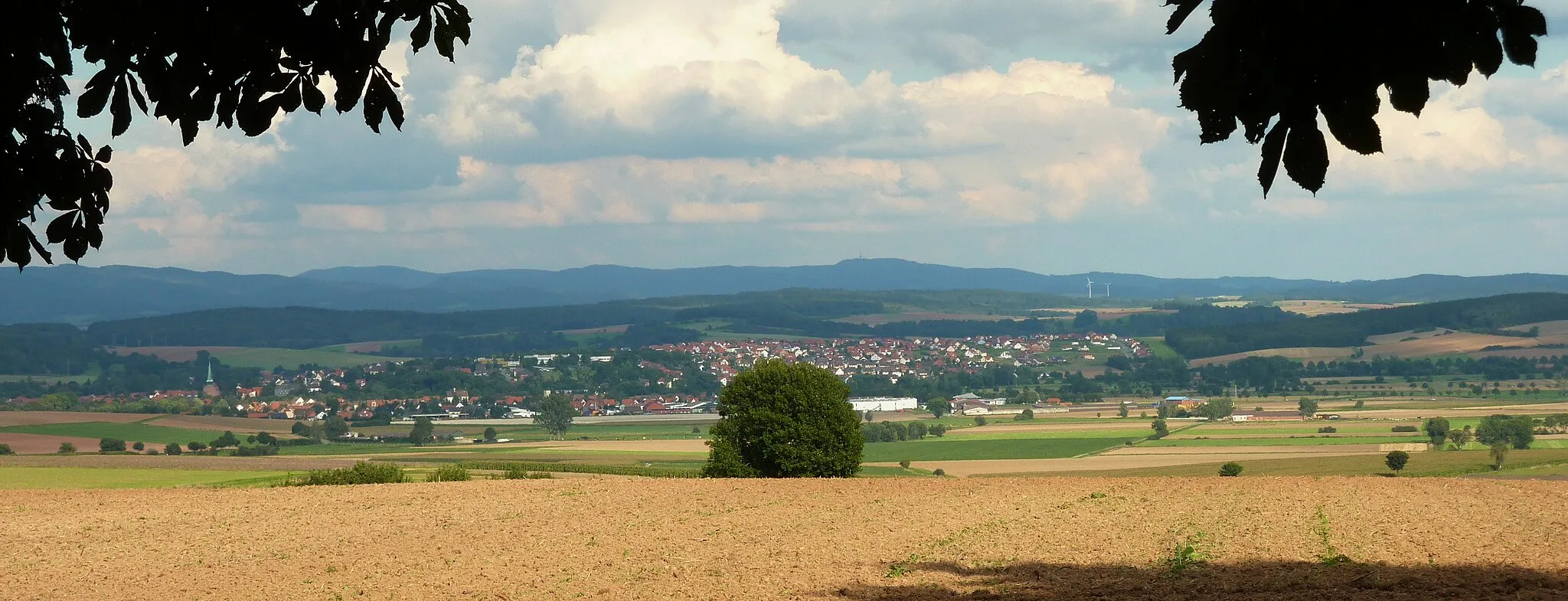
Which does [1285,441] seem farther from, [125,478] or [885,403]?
[885,403]

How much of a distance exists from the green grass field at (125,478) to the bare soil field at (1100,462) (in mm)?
31102

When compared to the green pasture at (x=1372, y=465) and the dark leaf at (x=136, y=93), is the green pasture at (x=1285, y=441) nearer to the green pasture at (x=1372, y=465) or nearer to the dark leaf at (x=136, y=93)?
the green pasture at (x=1372, y=465)

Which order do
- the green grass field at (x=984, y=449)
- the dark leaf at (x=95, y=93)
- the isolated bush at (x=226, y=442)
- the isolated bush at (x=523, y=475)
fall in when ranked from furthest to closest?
the isolated bush at (x=226, y=442), the green grass field at (x=984, y=449), the isolated bush at (x=523, y=475), the dark leaf at (x=95, y=93)

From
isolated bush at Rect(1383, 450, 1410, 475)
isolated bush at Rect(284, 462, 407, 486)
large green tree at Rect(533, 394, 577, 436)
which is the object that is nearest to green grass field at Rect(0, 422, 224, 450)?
large green tree at Rect(533, 394, 577, 436)

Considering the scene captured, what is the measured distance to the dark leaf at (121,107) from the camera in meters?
6.51

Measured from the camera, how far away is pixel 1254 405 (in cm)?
14262

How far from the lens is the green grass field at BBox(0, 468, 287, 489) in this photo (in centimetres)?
4712

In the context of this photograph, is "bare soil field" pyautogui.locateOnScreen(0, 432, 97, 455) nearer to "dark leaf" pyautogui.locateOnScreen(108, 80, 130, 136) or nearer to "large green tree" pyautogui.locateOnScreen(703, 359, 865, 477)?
"large green tree" pyautogui.locateOnScreen(703, 359, 865, 477)

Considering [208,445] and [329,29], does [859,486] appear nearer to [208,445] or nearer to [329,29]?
[329,29]

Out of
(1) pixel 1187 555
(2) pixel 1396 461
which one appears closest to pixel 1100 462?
(2) pixel 1396 461

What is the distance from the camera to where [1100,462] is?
238 ft

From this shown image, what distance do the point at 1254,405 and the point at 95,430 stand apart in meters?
105

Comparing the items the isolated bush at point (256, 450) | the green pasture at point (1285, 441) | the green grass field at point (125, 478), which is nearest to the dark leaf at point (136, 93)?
the green grass field at point (125, 478)

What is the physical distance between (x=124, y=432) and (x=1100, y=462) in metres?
72.1
